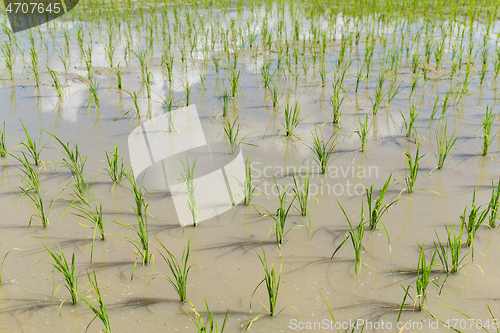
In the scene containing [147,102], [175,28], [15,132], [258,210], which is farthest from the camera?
[175,28]

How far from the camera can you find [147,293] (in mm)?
1942

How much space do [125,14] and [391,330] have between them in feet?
25.6

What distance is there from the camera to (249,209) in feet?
8.58

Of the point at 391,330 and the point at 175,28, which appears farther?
the point at 175,28

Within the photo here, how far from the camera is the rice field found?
6.08ft

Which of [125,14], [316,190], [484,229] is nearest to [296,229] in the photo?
[316,190]

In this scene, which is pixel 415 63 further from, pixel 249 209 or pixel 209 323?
pixel 209 323

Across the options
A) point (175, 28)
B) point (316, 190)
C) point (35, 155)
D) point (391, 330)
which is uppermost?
point (175, 28)

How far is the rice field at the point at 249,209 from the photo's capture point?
185 cm

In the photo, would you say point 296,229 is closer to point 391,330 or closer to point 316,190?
point 316,190

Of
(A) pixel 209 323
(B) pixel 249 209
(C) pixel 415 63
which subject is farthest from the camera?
(C) pixel 415 63

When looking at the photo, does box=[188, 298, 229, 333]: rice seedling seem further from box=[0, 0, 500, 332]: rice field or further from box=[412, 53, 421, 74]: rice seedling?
box=[412, 53, 421, 74]: rice seedling

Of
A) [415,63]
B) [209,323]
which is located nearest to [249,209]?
[209,323]

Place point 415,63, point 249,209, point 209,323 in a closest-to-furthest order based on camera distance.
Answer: point 209,323, point 249,209, point 415,63
